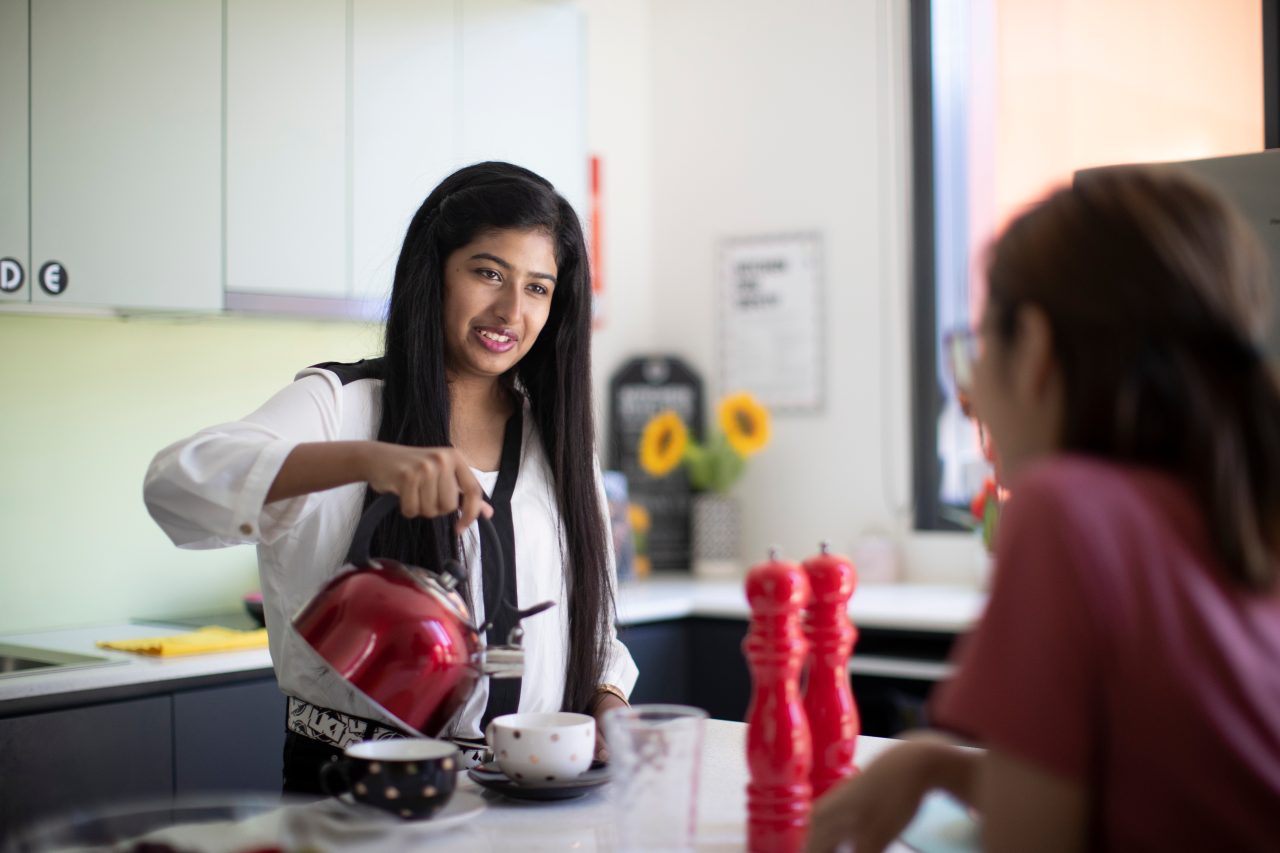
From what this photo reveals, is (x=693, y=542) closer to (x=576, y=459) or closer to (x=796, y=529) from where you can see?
(x=796, y=529)

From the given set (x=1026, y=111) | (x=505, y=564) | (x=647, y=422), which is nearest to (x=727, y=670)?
(x=647, y=422)

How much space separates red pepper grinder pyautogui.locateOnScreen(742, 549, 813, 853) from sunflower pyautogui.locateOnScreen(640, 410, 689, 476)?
7.78ft

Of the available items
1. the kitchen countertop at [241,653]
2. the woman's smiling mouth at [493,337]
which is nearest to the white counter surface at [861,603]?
the kitchen countertop at [241,653]

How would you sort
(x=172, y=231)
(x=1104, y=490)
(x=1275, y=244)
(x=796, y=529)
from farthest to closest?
(x=796, y=529)
(x=172, y=231)
(x=1275, y=244)
(x=1104, y=490)

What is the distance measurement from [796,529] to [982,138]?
3.70 feet

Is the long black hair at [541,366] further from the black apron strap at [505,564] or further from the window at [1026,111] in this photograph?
the window at [1026,111]

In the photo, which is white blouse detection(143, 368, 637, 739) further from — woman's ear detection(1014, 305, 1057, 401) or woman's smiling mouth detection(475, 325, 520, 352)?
woman's ear detection(1014, 305, 1057, 401)

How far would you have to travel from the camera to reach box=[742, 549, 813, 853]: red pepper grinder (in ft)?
3.38

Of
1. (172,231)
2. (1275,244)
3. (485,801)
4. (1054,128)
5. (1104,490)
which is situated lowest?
(485,801)

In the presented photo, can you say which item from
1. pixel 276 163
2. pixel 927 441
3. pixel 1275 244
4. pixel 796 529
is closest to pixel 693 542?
pixel 796 529

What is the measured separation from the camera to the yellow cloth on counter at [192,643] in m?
2.14

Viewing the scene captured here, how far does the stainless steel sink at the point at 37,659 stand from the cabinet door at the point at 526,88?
1.32m

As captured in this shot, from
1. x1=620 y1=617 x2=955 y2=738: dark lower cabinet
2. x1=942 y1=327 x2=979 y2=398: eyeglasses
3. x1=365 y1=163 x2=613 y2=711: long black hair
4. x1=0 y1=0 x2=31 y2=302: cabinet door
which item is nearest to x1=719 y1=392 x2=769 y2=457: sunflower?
x1=620 y1=617 x2=955 y2=738: dark lower cabinet

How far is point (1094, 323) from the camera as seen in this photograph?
2.33 feet
